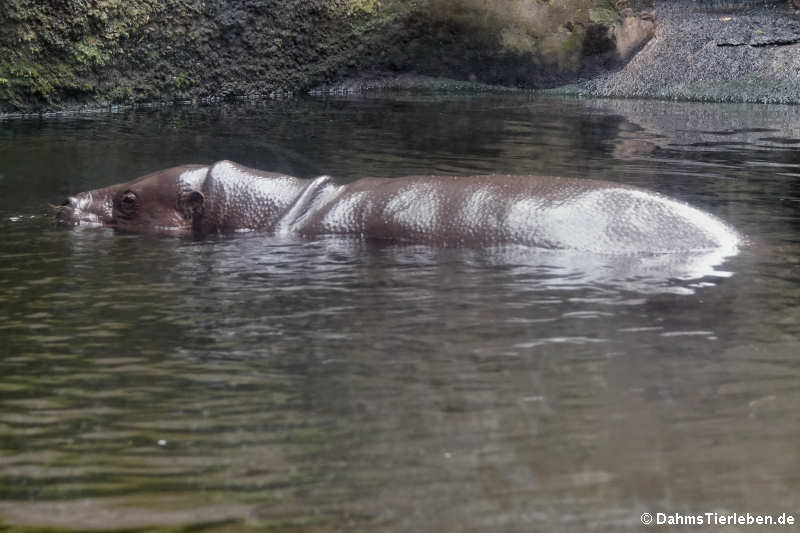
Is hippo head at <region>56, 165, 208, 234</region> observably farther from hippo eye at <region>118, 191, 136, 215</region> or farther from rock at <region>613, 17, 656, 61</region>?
rock at <region>613, 17, 656, 61</region>

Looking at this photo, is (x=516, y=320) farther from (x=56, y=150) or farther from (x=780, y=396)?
(x=56, y=150)

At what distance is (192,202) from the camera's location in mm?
7211

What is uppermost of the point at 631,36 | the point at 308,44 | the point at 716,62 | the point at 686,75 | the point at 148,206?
the point at 631,36

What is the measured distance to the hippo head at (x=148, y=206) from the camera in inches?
286

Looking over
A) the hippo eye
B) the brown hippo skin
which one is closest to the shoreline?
the hippo eye

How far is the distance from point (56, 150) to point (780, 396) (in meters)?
8.17

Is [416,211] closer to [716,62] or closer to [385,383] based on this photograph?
[385,383]

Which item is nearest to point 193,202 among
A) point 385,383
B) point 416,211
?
point 416,211

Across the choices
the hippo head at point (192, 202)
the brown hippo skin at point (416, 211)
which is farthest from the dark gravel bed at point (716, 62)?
the hippo head at point (192, 202)

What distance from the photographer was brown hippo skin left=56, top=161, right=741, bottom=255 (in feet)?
19.6

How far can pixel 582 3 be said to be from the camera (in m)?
15.1

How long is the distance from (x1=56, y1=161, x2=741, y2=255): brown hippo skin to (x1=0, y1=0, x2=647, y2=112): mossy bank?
6517 millimetres

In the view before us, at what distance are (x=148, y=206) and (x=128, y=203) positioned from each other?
0.16 m

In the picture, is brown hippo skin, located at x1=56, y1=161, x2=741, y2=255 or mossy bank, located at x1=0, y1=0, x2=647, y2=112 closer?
brown hippo skin, located at x1=56, y1=161, x2=741, y2=255
